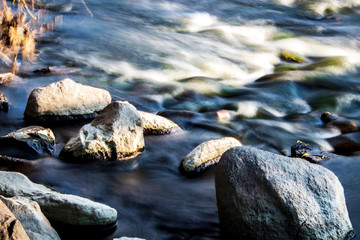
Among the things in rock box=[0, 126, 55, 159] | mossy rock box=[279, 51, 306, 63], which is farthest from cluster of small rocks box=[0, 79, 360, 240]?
mossy rock box=[279, 51, 306, 63]

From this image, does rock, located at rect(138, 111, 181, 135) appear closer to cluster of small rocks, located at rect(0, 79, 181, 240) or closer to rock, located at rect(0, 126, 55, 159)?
cluster of small rocks, located at rect(0, 79, 181, 240)

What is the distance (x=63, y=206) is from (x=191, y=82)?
420 cm

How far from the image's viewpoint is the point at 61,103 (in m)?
5.23

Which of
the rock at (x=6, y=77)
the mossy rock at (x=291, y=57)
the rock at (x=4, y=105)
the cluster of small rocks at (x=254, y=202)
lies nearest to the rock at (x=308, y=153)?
the cluster of small rocks at (x=254, y=202)

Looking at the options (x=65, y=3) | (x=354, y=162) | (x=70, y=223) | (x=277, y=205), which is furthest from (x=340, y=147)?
(x=65, y=3)

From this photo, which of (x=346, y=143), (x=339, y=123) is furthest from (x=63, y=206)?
(x=339, y=123)

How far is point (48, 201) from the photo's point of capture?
10.6 ft

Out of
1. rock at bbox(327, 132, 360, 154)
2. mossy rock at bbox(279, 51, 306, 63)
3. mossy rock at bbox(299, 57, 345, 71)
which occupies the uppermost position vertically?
mossy rock at bbox(299, 57, 345, 71)

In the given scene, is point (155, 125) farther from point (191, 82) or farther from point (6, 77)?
point (6, 77)

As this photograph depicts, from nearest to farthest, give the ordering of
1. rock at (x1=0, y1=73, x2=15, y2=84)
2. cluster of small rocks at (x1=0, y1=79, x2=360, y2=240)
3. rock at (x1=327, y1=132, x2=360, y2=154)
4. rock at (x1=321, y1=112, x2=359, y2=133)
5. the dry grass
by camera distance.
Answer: cluster of small rocks at (x1=0, y1=79, x2=360, y2=240), rock at (x1=327, y1=132, x2=360, y2=154), rock at (x1=321, y1=112, x2=359, y2=133), the dry grass, rock at (x1=0, y1=73, x2=15, y2=84)

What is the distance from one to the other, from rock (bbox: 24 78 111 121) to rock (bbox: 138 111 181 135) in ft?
2.23

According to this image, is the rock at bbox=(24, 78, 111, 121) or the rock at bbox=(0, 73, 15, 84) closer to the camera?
the rock at bbox=(24, 78, 111, 121)

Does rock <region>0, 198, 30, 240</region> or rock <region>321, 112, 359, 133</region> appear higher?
rock <region>0, 198, 30, 240</region>

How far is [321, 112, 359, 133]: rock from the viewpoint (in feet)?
19.1
